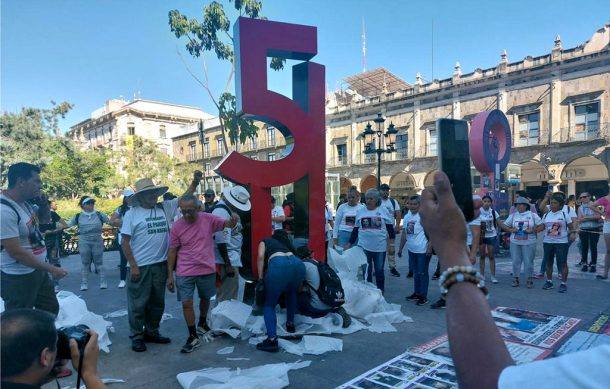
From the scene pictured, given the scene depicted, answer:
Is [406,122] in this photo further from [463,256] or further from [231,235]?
[463,256]

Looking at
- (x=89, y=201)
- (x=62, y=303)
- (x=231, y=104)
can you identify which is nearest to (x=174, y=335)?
(x=62, y=303)

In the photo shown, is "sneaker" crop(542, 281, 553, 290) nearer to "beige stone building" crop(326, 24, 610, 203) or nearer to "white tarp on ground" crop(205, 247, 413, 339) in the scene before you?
"white tarp on ground" crop(205, 247, 413, 339)

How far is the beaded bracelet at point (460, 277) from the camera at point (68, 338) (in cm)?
165

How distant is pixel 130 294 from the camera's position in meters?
4.24

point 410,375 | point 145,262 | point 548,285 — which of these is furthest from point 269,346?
point 548,285

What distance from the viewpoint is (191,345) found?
13.1 feet

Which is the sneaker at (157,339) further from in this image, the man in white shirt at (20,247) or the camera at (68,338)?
the camera at (68,338)

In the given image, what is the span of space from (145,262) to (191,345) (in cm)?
107

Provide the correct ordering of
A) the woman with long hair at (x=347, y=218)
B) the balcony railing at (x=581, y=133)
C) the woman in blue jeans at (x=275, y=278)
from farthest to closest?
1. the balcony railing at (x=581, y=133)
2. the woman with long hair at (x=347, y=218)
3. the woman in blue jeans at (x=275, y=278)

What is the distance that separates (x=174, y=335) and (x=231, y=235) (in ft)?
4.85

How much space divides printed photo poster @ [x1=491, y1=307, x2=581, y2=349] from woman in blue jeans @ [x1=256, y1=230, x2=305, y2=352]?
2.16m

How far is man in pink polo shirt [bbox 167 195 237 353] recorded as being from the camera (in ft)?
13.7

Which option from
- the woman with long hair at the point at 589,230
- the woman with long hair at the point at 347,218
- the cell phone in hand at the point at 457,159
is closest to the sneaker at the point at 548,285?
the woman with long hair at the point at 589,230

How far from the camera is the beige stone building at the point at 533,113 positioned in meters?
21.2
